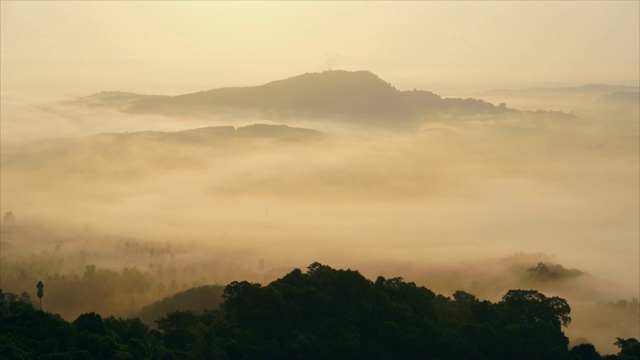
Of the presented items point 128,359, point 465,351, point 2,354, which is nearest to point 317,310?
point 465,351

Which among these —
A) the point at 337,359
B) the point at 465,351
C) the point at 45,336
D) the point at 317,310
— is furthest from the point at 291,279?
the point at 45,336

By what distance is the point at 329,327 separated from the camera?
112m

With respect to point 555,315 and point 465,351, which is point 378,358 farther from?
point 555,315

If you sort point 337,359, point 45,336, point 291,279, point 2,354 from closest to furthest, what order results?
point 2,354 < point 45,336 < point 337,359 < point 291,279

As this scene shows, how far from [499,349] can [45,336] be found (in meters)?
50.1

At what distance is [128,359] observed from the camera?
95750mm

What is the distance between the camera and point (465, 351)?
4370 inches

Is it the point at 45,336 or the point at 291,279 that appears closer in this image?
the point at 45,336

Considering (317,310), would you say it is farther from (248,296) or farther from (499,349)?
(499,349)

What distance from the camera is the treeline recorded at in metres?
102

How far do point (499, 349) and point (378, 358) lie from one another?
1428 centimetres

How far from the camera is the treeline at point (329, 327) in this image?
333 ft

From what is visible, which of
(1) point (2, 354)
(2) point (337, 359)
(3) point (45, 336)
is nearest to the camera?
(1) point (2, 354)

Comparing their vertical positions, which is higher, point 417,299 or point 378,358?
point 417,299
